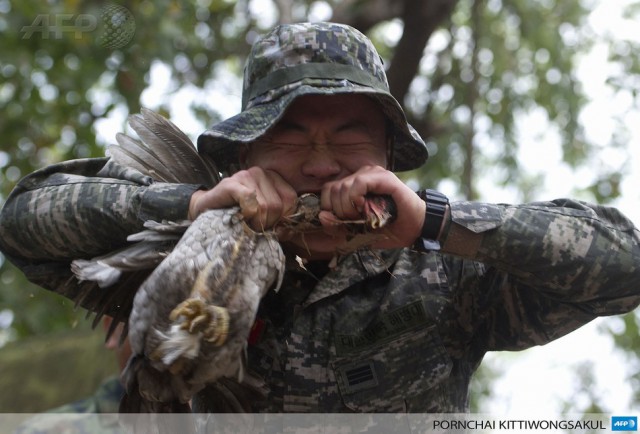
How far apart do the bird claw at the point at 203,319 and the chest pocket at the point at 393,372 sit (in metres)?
0.56

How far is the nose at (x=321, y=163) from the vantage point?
219 centimetres

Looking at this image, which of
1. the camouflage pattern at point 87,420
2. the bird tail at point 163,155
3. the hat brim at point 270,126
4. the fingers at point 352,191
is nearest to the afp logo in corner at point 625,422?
the hat brim at point 270,126

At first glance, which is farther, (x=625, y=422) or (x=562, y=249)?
(x=625, y=422)

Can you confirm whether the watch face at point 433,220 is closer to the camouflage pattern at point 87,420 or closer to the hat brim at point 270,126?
the hat brim at point 270,126

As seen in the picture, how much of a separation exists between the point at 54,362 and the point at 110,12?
7.89 ft

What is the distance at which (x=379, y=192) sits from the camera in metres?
2.06

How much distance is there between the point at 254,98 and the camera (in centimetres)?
241

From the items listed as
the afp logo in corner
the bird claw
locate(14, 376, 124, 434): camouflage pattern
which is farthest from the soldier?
locate(14, 376, 124, 434): camouflage pattern

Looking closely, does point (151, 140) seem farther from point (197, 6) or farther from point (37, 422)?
point (197, 6)

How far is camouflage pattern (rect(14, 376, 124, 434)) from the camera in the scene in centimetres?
424

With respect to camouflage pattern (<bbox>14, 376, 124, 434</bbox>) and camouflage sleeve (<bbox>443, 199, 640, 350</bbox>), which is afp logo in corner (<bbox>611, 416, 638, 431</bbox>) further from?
camouflage pattern (<bbox>14, 376, 124, 434</bbox>)

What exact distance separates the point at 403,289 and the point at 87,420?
2.55 m

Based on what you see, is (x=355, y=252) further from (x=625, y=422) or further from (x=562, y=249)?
(x=625, y=422)

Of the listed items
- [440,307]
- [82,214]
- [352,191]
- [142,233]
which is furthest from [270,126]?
[440,307]
